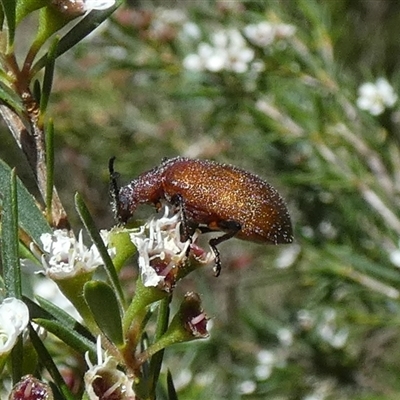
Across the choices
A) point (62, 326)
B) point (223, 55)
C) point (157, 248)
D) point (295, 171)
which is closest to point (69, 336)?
point (62, 326)

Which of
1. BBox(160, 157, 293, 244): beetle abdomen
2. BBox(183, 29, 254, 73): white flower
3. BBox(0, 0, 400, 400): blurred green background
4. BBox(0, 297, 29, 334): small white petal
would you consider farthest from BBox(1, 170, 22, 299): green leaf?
BBox(183, 29, 254, 73): white flower

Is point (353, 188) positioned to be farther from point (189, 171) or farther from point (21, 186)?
point (21, 186)

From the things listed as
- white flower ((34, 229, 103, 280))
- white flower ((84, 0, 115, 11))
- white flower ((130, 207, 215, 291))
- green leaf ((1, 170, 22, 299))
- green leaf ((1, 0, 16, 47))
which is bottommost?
white flower ((130, 207, 215, 291))

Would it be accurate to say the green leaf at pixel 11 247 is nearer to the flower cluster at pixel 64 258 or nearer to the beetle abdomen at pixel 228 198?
the flower cluster at pixel 64 258

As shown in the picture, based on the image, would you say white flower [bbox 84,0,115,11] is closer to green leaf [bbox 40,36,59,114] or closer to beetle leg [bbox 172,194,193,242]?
green leaf [bbox 40,36,59,114]

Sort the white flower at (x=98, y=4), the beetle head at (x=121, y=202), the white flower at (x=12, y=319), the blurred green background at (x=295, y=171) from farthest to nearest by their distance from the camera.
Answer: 1. the blurred green background at (x=295, y=171)
2. the beetle head at (x=121, y=202)
3. the white flower at (x=98, y=4)
4. the white flower at (x=12, y=319)

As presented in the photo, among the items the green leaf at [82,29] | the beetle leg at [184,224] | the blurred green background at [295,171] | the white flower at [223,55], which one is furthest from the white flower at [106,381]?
the white flower at [223,55]

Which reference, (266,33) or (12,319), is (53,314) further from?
(266,33)
